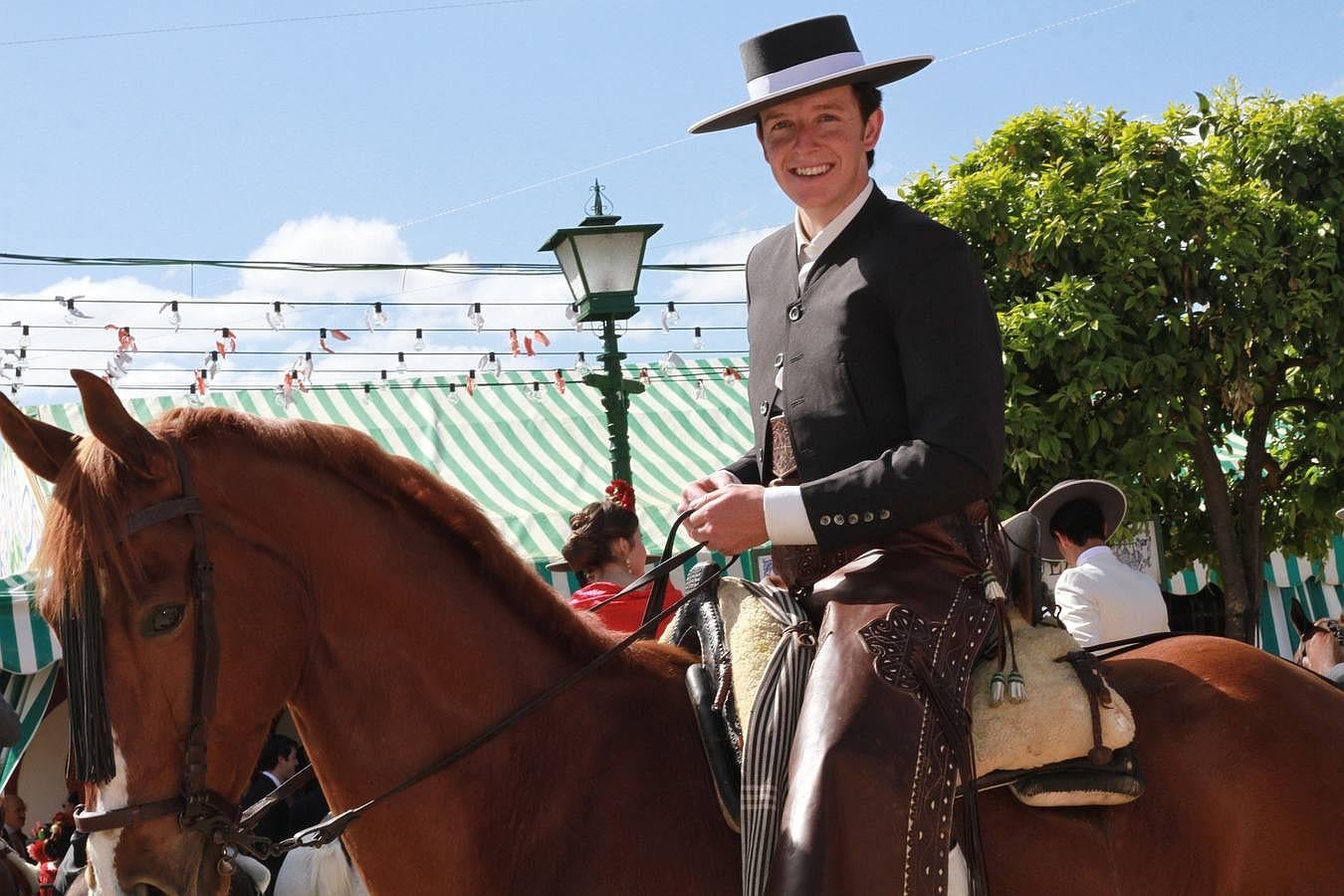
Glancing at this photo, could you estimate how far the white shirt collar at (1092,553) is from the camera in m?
5.36

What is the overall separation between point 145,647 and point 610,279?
20.0 ft

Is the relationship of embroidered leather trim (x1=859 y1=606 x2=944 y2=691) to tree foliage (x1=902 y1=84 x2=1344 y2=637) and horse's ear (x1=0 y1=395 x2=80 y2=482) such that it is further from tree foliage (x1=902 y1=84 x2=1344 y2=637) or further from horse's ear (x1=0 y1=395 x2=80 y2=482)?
tree foliage (x1=902 y1=84 x2=1344 y2=637)

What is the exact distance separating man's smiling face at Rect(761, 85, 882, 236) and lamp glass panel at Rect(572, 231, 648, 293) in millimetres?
5267

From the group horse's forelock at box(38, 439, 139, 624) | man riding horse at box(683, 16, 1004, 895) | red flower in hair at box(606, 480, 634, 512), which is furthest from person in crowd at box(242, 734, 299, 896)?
man riding horse at box(683, 16, 1004, 895)

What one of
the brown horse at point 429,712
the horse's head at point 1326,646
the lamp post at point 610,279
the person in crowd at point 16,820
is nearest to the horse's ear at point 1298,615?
the horse's head at point 1326,646

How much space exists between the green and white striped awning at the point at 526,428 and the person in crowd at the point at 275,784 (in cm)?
530

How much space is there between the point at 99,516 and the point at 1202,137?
32.2 ft

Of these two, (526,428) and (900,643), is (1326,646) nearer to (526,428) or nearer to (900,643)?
(900,643)

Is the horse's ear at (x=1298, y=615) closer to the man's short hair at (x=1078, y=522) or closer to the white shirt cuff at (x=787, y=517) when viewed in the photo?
the man's short hair at (x=1078, y=522)

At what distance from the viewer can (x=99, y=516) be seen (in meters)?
2.44

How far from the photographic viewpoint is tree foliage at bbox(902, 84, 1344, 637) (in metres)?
9.43

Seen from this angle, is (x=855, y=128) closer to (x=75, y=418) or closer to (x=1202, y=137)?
(x=1202, y=137)

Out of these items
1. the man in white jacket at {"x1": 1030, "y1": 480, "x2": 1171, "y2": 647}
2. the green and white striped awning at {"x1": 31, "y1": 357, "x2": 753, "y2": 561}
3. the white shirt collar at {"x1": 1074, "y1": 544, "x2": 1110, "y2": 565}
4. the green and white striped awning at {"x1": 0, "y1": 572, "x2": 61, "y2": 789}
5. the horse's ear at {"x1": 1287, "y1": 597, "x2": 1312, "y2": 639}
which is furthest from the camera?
the green and white striped awning at {"x1": 31, "y1": 357, "x2": 753, "y2": 561}

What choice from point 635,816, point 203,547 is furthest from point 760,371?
point 203,547
